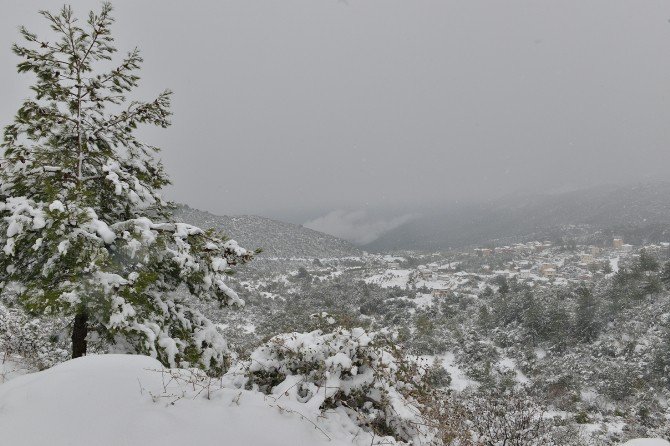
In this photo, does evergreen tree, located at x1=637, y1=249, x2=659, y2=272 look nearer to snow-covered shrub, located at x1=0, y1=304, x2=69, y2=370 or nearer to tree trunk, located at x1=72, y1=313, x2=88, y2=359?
snow-covered shrub, located at x1=0, y1=304, x2=69, y2=370

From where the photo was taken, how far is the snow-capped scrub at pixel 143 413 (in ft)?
9.16

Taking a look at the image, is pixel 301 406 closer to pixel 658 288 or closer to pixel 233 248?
pixel 233 248

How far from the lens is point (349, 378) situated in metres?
4.03

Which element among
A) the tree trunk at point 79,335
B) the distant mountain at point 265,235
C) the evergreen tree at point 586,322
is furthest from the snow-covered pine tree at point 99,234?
the distant mountain at point 265,235

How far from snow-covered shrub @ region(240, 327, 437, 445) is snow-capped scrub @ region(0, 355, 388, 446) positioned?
236 mm

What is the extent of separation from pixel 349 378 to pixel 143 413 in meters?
1.99

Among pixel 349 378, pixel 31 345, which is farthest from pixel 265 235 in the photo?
pixel 349 378

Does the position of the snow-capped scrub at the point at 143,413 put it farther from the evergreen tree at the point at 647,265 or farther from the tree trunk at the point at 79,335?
the evergreen tree at the point at 647,265

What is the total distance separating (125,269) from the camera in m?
6.48

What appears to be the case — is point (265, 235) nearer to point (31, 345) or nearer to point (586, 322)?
point (586, 322)

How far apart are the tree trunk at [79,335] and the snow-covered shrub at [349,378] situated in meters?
4.40

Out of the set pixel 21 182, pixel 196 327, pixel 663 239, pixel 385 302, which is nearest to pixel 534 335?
pixel 385 302

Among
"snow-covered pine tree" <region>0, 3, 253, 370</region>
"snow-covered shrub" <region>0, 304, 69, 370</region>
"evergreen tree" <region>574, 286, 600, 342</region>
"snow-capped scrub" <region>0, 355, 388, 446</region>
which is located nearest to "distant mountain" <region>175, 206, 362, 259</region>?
"evergreen tree" <region>574, 286, 600, 342</region>

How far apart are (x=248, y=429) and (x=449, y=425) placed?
210 cm
